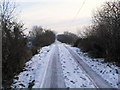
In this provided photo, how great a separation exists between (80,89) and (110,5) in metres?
17.5

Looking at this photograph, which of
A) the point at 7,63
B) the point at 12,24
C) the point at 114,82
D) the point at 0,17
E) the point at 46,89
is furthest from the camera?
the point at 12,24

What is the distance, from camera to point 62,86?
634 inches

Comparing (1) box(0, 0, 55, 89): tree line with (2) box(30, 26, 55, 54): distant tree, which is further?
(2) box(30, 26, 55, 54): distant tree

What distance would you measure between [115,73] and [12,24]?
26.9ft

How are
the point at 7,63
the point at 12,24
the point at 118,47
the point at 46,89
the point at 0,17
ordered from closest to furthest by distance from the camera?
the point at 46,89, the point at 7,63, the point at 0,17, the point at 12,24, the point at 118,47

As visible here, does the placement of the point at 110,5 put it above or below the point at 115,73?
above

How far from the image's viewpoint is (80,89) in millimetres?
15305

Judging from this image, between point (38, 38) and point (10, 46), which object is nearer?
point (10, 46)

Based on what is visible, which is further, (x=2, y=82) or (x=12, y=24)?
(x=12, y=24)

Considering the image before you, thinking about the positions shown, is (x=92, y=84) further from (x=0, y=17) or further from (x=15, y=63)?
(x=0, y=17)

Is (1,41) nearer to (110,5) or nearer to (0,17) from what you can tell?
(0,17)

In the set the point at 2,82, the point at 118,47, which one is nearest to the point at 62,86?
the point at 2,82

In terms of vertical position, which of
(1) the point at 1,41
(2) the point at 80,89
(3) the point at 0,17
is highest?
(3) the point at 0,17

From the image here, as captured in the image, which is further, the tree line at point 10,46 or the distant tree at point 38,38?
the distant tree at point 38,38
